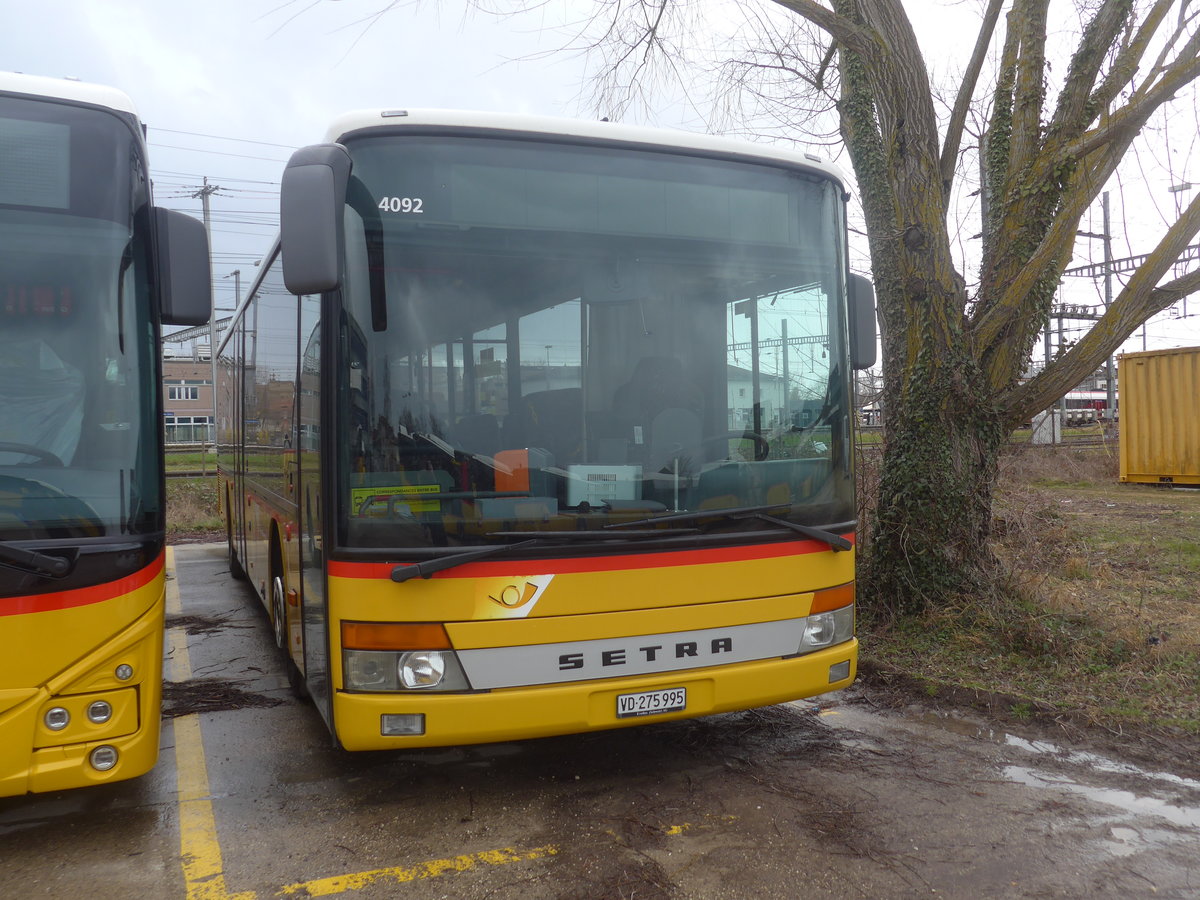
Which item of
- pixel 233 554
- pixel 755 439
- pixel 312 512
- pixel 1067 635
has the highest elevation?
pixel 755 439

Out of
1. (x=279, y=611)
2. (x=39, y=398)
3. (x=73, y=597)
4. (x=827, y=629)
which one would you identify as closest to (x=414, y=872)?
(x=73, y=597)

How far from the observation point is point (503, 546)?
3.82 metres

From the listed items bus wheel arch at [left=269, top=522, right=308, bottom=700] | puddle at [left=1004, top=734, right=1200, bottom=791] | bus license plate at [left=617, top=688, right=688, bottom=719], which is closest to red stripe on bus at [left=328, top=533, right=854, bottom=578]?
bus license plate at [left=617, top=688, right=688, bottom=719]

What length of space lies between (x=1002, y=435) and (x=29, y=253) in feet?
20.8

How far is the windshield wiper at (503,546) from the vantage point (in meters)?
3.69

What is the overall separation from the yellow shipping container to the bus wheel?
1867 centimetres

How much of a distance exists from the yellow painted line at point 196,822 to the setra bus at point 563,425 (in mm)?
649

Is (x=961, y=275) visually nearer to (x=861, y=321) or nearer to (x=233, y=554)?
(x=861, y=321)

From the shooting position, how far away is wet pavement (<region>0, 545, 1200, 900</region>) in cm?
348

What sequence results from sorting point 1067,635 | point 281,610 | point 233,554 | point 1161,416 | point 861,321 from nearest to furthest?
point 861,321
point 281,610
point 1067,635
point 233,554
point 1161,416

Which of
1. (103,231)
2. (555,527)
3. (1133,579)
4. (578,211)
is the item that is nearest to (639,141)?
(578,211)

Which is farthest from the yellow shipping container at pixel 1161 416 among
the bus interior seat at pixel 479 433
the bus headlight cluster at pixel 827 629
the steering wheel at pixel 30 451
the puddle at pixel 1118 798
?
the steering wheel at pixel 30 451

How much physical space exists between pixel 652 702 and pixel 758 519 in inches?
36.7

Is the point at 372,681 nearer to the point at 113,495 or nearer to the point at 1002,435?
the point at 113,495
